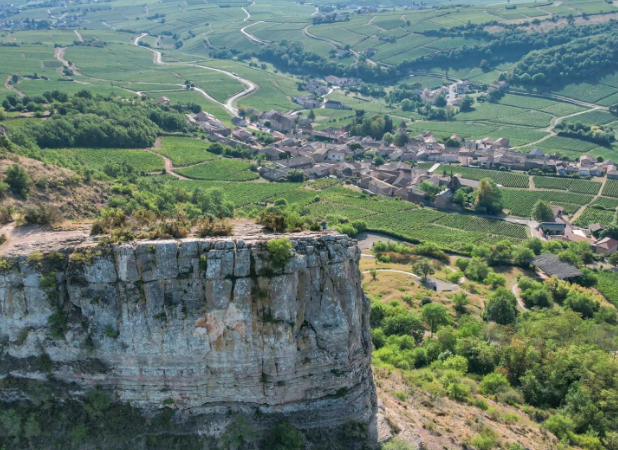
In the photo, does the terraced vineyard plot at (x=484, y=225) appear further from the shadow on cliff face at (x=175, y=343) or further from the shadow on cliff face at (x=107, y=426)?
the shadow on cliff face at (x=107, y=426)

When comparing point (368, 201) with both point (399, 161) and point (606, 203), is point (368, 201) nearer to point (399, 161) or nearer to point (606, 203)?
point (399, 161)

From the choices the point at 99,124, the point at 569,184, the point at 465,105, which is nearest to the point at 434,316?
the point at 99,124

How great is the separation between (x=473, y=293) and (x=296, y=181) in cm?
4758

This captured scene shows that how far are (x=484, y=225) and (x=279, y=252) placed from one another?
69.6m

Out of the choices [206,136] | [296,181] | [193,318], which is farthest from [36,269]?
[206,136]

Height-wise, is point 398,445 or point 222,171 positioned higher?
point 398,445

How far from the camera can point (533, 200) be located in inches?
3701

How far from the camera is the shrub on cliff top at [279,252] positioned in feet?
68.5

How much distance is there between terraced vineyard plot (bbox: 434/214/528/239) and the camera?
265 feet

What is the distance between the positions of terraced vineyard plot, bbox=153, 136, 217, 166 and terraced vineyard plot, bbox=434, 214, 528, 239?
44.8 meters

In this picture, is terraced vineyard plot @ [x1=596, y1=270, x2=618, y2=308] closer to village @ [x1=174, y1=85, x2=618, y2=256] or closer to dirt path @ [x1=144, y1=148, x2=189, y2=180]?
village @ [x1=174, y1=85, x2=618, y2=256]

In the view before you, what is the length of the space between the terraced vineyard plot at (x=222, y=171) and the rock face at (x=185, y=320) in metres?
64.8

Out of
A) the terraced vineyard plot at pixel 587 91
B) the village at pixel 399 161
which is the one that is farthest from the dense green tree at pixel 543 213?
the terraced vineyard plot at pixel 587 91

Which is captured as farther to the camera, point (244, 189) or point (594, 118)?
point (594, 118)
